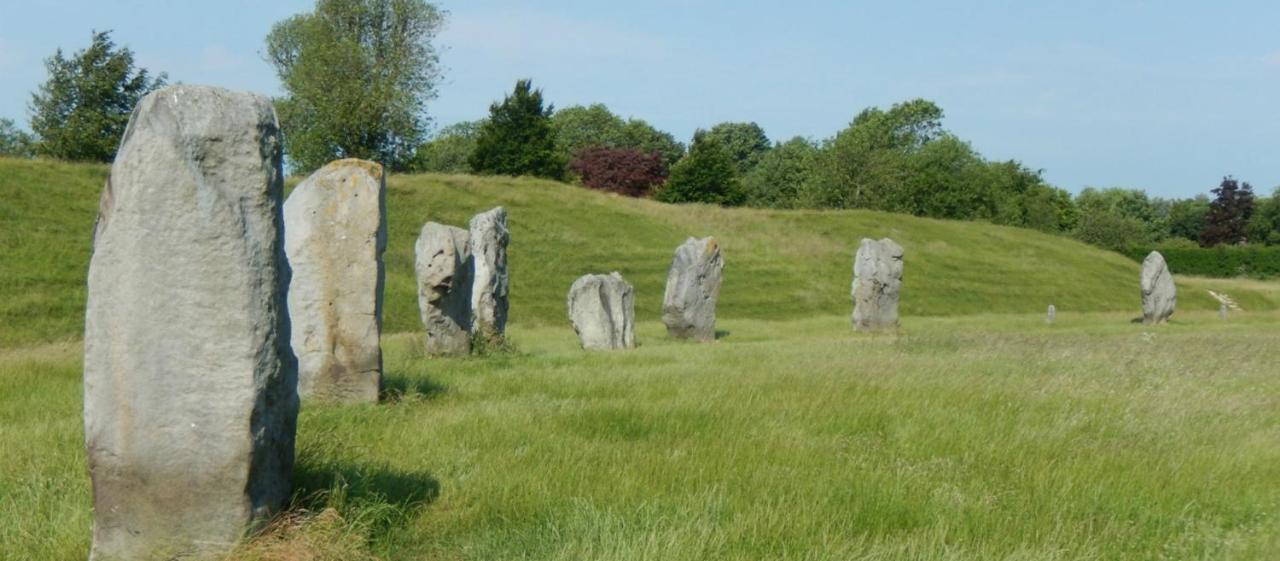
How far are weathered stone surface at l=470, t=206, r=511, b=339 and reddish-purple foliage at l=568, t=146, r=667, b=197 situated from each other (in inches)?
2745

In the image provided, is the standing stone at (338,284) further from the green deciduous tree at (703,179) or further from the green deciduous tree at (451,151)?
the green deciduous tree at (451,151)

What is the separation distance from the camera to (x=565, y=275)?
43.0 meters

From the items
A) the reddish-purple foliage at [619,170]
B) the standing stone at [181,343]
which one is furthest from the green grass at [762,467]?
Result: the reddish-purple foliage at [619,170]

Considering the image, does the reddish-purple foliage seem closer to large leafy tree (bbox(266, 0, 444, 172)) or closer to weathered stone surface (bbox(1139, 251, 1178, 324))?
large leafy tree (bbox(266, 0, 444, 172))

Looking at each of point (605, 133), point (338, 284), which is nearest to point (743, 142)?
point (605, 133)

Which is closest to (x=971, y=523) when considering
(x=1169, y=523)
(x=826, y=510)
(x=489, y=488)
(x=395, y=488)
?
(x=826, y=510)

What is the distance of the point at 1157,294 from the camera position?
121ft

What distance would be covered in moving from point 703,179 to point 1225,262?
35.5 m

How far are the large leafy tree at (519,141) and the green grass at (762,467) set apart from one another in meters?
62.1

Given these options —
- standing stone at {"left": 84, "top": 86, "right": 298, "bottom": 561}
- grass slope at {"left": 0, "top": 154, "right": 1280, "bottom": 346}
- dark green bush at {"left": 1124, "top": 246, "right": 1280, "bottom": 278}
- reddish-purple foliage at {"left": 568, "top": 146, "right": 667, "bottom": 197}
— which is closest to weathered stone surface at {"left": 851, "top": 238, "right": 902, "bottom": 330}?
grass slope at {"left": 0, "top": 154, "right": 1280, "bottom": 346}

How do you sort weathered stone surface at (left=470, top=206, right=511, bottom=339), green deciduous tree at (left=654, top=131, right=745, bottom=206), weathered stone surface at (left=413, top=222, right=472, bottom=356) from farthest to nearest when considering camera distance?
green deciduous tree at (left=654, top=131, right=745, bottom=206)
weathered stone surface at (left=470, top=206, right=511, bottom=339)
weathered stone surface at (left=413, top=222, right=472, bottom=356)

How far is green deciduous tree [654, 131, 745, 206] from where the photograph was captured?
8162 centimetres

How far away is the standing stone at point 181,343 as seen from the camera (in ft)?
17.4

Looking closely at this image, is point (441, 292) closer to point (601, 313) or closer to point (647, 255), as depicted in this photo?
point (601, 313)
